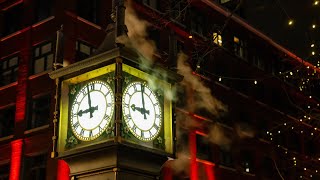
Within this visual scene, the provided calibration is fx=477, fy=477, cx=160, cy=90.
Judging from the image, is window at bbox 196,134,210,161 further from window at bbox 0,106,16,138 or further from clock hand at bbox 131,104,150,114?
clock hand at bbox 131,104,150,114

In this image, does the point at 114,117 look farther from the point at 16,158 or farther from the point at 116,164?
the point at 16,158

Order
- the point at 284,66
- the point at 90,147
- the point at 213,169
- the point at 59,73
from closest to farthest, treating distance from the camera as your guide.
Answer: the point at 90,147 → the point at 59,73 → the point at 213,169 → the point at 284,66

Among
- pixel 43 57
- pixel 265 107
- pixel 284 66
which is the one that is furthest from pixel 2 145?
pixel 284 66

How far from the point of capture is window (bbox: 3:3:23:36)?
87.4 feet

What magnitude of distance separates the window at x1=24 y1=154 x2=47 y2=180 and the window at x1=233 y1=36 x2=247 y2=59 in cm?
1759

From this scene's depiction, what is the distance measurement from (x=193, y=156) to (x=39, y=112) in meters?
9.68

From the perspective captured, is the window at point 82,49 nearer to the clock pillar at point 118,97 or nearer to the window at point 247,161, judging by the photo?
the window at point 247,161

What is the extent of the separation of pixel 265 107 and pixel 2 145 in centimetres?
2026

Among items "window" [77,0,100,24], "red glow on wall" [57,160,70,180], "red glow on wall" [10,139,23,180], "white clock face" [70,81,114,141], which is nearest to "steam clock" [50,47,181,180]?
"white clock face" [70,81,114,141]

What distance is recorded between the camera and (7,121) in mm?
24922

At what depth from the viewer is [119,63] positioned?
4262mm

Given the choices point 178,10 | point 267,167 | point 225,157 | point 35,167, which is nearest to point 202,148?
point 225,157

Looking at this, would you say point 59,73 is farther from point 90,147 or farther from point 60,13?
point 60,13

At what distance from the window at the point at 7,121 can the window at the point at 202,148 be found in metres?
11.2
